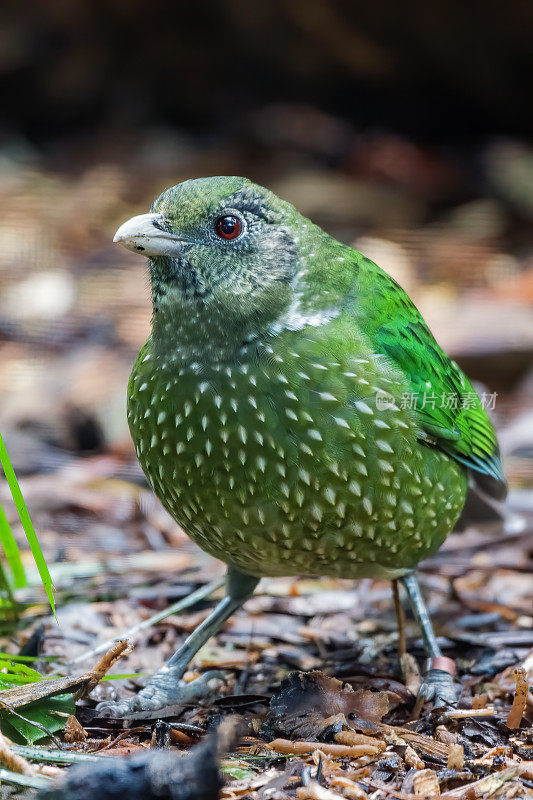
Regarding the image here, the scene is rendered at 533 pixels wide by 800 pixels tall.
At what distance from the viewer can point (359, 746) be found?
10.3 ft

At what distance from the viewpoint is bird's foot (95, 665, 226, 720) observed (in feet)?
11.4

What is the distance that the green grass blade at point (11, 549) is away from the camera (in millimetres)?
3395

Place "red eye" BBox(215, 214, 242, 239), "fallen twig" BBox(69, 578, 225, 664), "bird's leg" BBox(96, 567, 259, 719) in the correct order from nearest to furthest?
"red eye" BBox(215, 214, 242, 239)
"bird's leg" BBox(96, 567, 259, 719)
"fallen twig" BBox(69, 578, 225, 664)

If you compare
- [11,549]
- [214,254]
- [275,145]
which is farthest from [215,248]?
[275,145]

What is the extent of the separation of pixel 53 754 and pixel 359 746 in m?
0.92

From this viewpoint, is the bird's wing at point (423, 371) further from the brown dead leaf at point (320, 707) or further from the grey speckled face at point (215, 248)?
the brown dead leaf at point (320, 707)

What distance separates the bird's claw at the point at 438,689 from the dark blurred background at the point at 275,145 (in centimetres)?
304

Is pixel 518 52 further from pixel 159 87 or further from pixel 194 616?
pixel 194 616

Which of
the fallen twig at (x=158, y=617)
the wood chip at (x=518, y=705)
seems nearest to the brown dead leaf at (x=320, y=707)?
the wood chip at (x=518, y=705)

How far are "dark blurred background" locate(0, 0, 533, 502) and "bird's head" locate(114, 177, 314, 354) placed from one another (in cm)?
324

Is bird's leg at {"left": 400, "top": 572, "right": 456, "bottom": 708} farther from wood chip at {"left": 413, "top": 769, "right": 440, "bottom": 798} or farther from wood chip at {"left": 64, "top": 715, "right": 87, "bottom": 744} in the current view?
wood chip at {"left": 64, "top": 715, "right": 87, "bottom": 744}

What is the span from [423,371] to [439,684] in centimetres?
114

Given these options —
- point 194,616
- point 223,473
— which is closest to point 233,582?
point 194,616

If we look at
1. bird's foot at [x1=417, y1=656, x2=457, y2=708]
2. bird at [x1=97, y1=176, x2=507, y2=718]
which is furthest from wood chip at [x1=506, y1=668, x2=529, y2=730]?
bird at [x1=97, y1=176, x2=507, y2=718]
